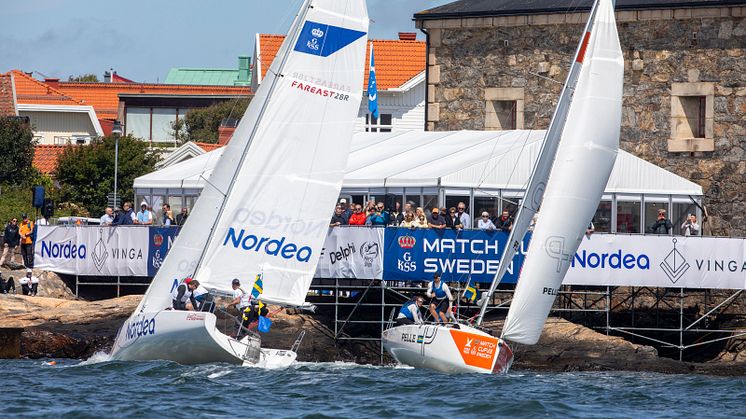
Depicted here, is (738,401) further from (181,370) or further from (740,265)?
(181,370)

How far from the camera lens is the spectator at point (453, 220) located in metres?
32.1

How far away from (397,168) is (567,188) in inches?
343

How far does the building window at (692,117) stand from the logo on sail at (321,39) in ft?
42.5

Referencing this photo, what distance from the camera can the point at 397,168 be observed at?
3578 centimetres

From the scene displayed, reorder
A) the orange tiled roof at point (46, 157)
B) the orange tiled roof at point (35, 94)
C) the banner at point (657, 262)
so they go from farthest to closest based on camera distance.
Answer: the orange tiled roof at point (35, 94) < the orange tiled roof at point (46, 157) < the banner at point (657, 262)

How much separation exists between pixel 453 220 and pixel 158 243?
21.0 feet

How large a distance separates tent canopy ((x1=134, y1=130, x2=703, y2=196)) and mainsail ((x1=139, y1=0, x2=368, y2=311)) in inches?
272

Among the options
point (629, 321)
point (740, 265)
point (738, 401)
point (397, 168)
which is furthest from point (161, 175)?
point (738, 401)

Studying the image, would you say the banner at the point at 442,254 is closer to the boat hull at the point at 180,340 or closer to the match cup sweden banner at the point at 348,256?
the match cup sweden banner at the point at 348,256

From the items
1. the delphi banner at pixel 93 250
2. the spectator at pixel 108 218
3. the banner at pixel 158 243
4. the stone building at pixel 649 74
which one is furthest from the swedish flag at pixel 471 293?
the stone building at pixel 649 74

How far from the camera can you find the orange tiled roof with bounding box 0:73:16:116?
62.2m

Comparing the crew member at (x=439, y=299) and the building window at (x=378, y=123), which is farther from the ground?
the building window at (x=378, y=123)

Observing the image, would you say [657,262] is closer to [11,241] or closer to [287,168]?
[287,168]

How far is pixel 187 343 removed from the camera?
85.3 feet
